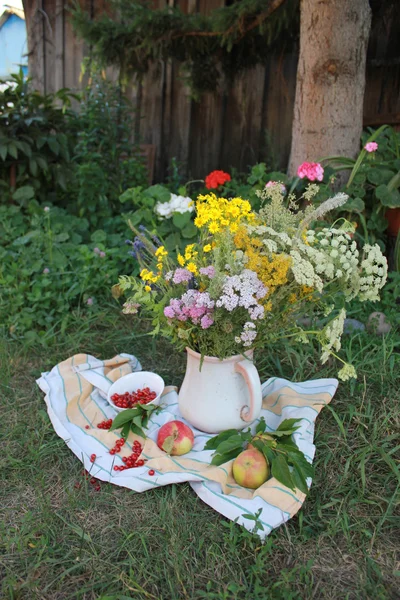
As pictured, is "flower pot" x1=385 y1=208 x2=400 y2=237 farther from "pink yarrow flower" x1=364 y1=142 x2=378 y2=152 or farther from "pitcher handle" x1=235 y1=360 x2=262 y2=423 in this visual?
"pitcher handle" x1=235 y1=360 x2=262 y2=423

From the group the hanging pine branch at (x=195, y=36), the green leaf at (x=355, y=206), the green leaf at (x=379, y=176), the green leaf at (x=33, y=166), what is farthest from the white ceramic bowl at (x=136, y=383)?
the hanging pine branch at (x=195, y=36)

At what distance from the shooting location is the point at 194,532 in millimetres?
1647

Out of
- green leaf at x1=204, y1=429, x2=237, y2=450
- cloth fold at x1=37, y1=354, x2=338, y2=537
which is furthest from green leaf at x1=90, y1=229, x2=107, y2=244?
green leaf at x1=204, y1=429, x2=237, y2=450

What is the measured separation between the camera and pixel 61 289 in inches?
122

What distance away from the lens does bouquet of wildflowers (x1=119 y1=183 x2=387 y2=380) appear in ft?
5.63

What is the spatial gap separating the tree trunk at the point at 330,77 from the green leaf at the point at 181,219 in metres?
0.88

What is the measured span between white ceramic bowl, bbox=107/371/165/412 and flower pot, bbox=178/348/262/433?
259 millimetres

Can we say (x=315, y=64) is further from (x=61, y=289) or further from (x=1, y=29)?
(x=1, y=29)

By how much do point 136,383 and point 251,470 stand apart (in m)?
0.72

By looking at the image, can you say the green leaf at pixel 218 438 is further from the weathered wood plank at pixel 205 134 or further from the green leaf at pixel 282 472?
the weathered wood plank at pixel 205 134

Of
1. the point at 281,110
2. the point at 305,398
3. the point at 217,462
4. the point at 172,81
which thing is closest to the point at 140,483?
the point at 217,462

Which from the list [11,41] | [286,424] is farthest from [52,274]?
[11,41]

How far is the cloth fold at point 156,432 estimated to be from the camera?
1680mm

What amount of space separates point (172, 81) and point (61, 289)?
2.87m
